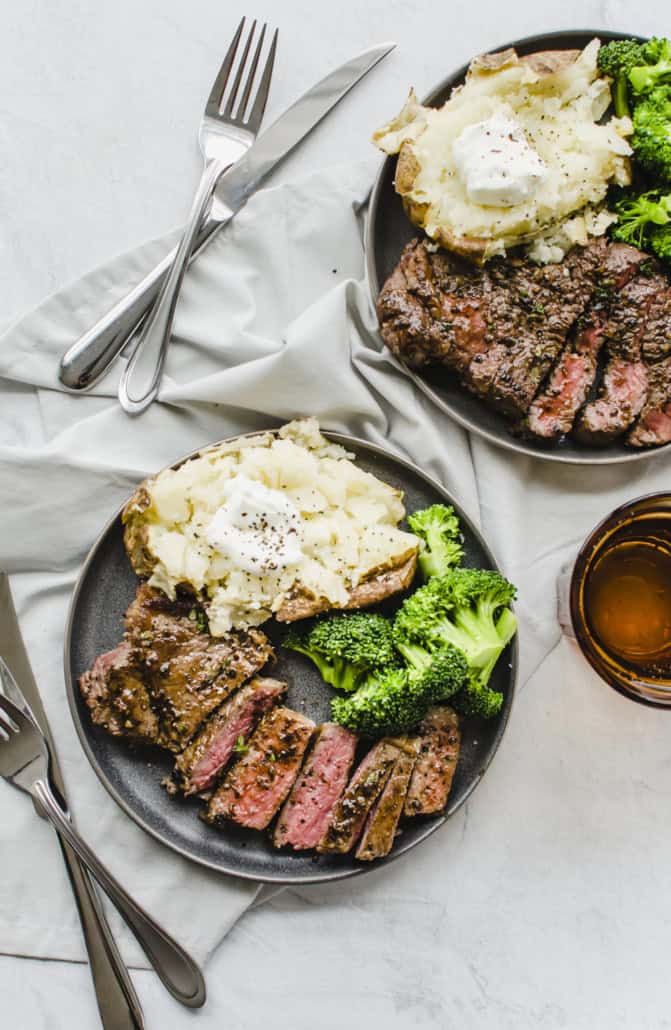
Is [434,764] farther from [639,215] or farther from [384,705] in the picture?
[639,215]

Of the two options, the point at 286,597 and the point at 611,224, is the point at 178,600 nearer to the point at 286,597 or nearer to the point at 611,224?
the point at 286,597

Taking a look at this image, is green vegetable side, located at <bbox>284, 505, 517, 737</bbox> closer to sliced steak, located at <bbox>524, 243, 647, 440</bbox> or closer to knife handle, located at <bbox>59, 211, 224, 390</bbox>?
sliced steak, located at <bbox>524, 243, 647, 440</bbox>

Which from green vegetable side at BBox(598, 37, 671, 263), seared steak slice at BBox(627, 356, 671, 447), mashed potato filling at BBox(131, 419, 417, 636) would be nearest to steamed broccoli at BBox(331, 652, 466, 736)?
mashed potato filling at BBox(131, 419, 417, 636)

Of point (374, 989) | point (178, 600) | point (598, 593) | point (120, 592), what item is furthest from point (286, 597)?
point (374, 989)

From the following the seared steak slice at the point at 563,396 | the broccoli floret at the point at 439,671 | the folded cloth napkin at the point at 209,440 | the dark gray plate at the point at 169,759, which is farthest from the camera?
the folded cloth napkin at the point at 209,440

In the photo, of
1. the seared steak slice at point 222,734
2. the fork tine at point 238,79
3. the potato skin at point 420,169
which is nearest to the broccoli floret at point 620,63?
the potato skin at point 420,169

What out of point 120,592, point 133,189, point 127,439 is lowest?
point 120,592

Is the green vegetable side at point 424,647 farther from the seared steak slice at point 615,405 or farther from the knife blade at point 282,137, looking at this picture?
the knife blade at point 282,137
